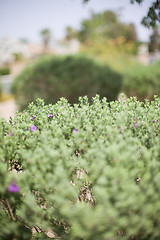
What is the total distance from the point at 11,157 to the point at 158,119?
1.76m

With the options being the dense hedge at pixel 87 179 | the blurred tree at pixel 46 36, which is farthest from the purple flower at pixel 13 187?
the blurred tree at pixel 46 36

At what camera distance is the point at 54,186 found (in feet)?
6.19

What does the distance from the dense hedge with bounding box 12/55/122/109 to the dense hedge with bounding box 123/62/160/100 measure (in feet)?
2.35

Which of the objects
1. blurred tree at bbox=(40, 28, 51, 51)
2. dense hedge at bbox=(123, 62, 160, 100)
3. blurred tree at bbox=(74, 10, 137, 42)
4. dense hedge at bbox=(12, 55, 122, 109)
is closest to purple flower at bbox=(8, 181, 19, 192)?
dense hedge at bbox=(12, 55, 122, 109)

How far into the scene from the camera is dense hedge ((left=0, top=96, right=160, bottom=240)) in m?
1.65

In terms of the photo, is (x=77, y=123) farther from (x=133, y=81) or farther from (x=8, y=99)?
(x=8, y=99)

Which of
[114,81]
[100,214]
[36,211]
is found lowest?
[100,214]

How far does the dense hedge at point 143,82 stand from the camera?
966 centimetres

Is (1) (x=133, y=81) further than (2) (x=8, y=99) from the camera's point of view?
No

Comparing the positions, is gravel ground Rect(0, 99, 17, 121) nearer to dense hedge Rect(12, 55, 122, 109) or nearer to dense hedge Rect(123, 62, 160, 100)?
dense hedge Rect(12, 55, 122, 109)

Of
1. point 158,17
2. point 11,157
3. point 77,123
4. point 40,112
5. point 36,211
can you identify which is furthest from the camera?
point 158,17

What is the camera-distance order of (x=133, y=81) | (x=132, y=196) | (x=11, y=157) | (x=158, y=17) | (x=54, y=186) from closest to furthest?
(x=132, y=196) → (x=54, y=186) → (x=11, y=157) → (x=158, y=17) → (x=133, y=81)

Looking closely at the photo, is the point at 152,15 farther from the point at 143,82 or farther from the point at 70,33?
the point at 70,33

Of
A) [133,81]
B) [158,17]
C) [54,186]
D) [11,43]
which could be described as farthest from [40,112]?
[11,43]
